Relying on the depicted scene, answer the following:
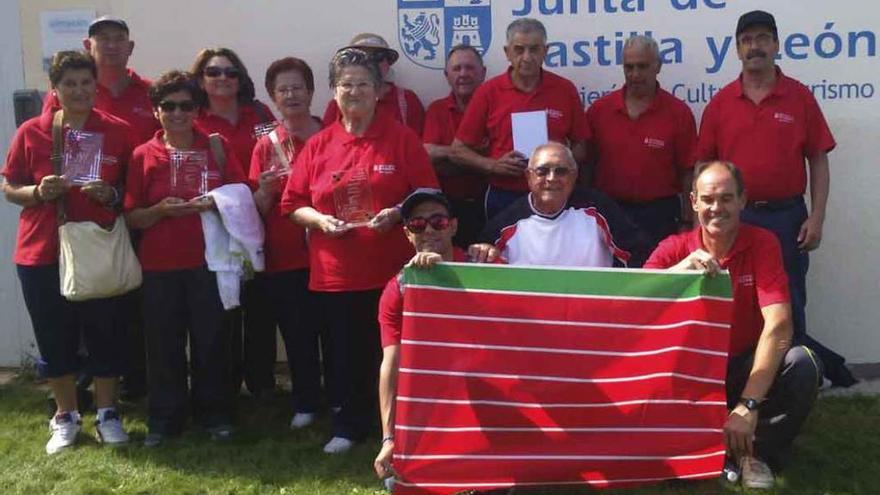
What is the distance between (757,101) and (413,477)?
269 centimetres

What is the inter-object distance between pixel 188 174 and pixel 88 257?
24.7 inches

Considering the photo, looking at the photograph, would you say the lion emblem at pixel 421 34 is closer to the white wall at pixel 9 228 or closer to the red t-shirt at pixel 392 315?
the red t-shirt at pixel 392 315

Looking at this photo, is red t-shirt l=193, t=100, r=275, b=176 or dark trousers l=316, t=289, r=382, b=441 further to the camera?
red t-shirt l=193, t=100, r=275, b=176

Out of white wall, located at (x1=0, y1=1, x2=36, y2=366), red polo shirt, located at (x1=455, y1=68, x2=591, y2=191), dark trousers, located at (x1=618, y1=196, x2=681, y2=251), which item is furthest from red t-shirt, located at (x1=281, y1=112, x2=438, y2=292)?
white wall, located at (x1=0, y1=1, x2=36, y2=366)

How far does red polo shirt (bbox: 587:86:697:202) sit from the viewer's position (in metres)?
5.54

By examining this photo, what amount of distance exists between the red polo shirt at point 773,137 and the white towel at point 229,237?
8.10ft

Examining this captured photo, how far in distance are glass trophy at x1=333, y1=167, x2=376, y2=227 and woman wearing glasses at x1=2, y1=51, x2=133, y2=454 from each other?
1191mm

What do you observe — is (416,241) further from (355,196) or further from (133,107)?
(133,107)

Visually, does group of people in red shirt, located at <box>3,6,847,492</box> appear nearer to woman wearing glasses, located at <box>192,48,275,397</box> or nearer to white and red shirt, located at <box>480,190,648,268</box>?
woman wearing glasses, located at <box>192,48,275,397</box>

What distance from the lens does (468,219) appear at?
5.87 metres

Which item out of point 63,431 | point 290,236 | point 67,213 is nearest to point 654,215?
point 290,236

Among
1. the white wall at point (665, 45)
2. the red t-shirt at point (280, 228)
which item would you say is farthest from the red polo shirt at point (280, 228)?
the white wall at point (665, 45)

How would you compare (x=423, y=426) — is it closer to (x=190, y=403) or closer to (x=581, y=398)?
(x=581, y=398)

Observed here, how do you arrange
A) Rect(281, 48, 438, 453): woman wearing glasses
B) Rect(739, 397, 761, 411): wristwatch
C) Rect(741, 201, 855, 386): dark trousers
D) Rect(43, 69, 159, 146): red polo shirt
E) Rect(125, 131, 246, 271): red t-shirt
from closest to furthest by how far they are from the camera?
Rect(739, 397, 761, 411): wristwatch < Rect(281, 48, 438, 453): woman wearing glasses < Rect(125, 131, 246, 271): red t-shirt < Rect(741, 201, 855, 386): dark trousers < Rect(43, 69, 159, 146): red polo shirt
